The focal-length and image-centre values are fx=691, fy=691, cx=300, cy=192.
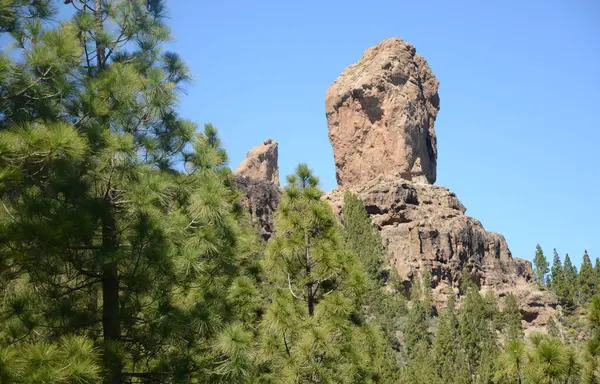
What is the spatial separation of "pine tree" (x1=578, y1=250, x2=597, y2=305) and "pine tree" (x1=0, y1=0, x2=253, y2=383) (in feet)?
279

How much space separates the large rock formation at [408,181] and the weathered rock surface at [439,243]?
0.38 ft

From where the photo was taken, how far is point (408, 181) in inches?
3465

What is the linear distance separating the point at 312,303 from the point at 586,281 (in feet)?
273

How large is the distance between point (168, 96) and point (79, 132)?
184 centimetres

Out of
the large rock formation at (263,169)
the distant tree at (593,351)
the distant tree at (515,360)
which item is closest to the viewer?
the distant tree at (593,351)

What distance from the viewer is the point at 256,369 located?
12945 millimetres

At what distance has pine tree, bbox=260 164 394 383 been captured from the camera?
12086 mm

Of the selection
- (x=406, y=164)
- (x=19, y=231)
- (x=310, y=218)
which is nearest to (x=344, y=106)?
(x=406, y=164)

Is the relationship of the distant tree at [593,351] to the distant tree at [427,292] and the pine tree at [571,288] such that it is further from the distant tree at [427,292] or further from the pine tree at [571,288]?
the pine tree at [571,288]

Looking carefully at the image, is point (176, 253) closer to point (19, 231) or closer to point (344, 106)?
point (19, 231)

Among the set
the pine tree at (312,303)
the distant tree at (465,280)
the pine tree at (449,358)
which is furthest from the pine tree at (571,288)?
the pine tree at (312,303)

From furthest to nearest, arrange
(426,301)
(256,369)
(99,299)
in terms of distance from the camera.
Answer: (426,301) → (256,369) → (99,299)

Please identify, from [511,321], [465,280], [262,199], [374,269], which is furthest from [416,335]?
[262,199]

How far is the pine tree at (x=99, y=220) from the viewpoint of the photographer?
7.37 metres
